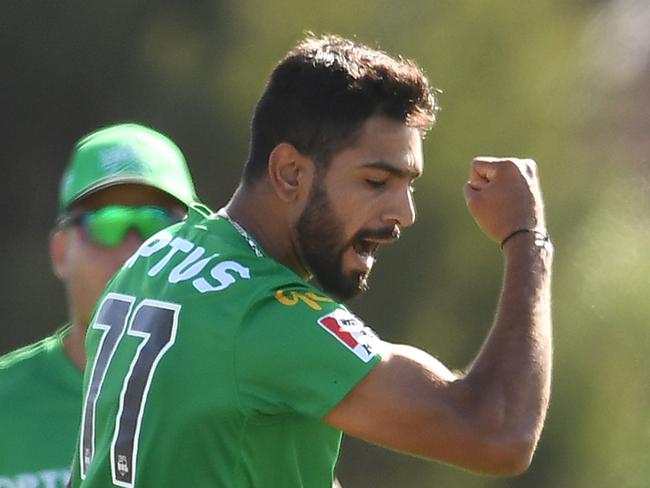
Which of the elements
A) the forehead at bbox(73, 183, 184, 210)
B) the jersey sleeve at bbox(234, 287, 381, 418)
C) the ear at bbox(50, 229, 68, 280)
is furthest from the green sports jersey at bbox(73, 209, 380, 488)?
the ear at bbox(50, 229, 68, 280)

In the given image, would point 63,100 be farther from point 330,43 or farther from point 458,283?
point 330,43

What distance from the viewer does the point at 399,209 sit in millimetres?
3227

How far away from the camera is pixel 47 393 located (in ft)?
14.1

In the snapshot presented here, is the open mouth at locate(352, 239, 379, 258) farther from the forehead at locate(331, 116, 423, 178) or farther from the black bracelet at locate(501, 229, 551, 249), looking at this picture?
the black bracelet at locate(501, 229, 551, 249)

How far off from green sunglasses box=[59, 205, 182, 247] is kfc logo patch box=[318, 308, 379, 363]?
1505mm

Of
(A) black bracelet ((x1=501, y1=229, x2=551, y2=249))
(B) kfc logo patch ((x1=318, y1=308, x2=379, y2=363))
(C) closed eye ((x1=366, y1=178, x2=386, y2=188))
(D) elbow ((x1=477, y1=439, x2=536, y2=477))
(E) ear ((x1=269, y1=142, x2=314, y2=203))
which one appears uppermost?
(A) black bracelet ((x1=501, y1=229, x2=551, y2=249))

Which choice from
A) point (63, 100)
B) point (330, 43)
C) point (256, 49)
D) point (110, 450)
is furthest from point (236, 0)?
point (110, 450)

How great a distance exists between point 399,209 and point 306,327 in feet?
1.34

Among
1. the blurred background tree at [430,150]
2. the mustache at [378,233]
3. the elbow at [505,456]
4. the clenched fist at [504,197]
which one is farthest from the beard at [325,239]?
the blurred background tree at [430,150]

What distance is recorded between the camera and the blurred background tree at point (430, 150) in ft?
25.1

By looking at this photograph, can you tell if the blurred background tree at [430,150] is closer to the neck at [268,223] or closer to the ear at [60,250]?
the ear at [60,250]

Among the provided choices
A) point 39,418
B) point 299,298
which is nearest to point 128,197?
point 39,418

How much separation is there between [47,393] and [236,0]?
380 cm

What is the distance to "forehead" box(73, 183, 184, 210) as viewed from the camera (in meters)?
4.49
